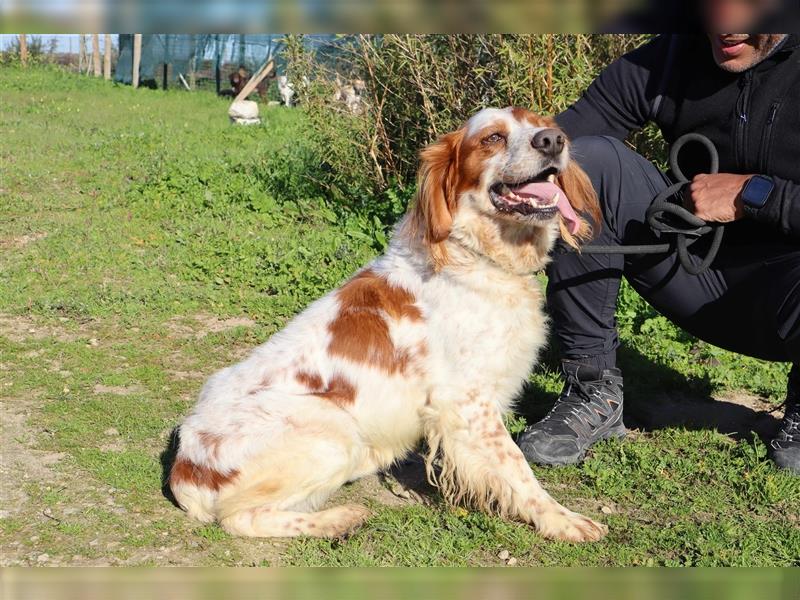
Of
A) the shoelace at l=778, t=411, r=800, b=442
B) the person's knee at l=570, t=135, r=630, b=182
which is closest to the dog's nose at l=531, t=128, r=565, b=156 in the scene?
the person's knee at l=570, t=135, r=630, b=182

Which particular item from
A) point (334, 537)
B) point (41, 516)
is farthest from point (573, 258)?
point (41, 516)

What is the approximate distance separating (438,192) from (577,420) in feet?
4.02

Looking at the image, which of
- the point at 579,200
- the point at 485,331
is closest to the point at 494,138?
the point at 579,200

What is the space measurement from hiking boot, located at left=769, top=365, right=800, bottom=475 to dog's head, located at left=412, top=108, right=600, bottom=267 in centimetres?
129

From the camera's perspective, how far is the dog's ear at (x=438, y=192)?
3361mm

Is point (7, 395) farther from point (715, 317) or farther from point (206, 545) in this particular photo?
point (715, 317)

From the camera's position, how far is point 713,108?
363 cm

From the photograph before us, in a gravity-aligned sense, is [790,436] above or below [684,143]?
below

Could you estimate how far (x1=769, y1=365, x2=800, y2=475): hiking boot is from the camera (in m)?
3.67

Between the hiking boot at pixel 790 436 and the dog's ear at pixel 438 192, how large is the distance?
1736mm

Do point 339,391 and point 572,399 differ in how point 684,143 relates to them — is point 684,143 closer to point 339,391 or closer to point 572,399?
point 572,399

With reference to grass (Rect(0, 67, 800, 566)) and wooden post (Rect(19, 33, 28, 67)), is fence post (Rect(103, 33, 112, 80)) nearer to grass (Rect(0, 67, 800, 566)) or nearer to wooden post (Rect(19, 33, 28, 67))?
wooden post (Rect(19, 33, 28, 67))

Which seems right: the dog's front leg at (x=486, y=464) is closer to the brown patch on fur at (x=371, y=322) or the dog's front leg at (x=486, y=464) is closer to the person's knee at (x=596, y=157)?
the brown patch on fur at (x=371, y=322)

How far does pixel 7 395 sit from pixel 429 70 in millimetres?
3692
